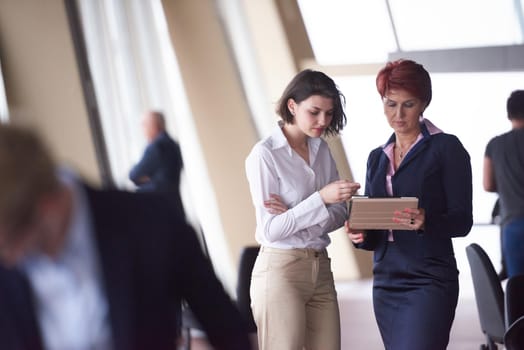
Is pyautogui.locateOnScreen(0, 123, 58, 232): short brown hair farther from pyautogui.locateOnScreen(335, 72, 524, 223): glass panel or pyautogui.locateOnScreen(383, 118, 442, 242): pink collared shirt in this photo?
pyautogui.locateOnScreen(335, 72, 524, 223): glass panel

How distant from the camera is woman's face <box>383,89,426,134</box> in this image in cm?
337

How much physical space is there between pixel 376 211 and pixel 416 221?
0.15 m

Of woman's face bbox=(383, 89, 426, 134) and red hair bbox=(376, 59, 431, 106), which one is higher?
red hair bbox=(376, 59, 431, 106)

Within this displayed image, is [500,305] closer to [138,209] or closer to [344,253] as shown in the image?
[138,209]

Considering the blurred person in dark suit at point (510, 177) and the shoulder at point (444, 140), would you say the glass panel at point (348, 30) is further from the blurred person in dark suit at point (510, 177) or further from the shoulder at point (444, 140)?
the shoulder at point (444, 140)

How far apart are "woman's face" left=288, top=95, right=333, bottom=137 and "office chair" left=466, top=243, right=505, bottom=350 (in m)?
0.92

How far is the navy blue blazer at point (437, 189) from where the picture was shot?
3.25 metres

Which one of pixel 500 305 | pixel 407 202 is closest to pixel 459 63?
pixel 500 305

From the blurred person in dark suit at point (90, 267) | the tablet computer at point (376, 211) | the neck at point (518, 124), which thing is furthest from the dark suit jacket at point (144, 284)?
the neck at point (518, 124)

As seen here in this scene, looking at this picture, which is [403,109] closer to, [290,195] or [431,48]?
[290,195]

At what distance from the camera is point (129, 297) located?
153 cm

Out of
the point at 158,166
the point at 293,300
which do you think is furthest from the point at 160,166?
the point at 293,300

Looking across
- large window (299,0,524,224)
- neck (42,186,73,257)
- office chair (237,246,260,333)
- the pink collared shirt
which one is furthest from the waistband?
large window (299,0,524,224)

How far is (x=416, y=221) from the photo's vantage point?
3189 mm
